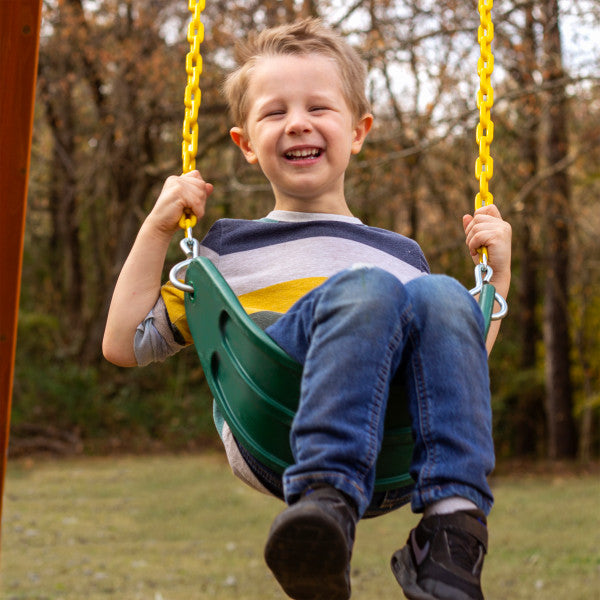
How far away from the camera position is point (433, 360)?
1.55 metres

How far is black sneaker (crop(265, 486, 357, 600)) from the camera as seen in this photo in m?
1.35

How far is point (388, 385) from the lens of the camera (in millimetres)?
1526

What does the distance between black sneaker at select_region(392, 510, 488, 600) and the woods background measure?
19.9 feet

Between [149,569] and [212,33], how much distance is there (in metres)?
4.92

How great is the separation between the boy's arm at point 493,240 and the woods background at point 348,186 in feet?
17.2

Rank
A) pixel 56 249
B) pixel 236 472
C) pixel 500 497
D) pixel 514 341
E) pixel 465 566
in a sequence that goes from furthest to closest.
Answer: pixel 56 249
pixel 514 341
pixel 500 497
pixel 236 472
pixel 465 566

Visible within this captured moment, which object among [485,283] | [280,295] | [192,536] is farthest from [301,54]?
[192,536]

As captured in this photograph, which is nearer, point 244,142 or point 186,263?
point 186,263

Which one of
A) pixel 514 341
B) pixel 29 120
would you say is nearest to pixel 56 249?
pixel 514 341

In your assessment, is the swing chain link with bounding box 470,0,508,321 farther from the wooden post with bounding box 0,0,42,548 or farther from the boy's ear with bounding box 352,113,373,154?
the wooden post with bounding box 0,0,42,548

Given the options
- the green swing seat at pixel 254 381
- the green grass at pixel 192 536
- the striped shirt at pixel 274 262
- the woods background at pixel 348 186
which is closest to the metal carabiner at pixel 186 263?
the green swing seat at pixel 254 381

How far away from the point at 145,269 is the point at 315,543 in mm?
895

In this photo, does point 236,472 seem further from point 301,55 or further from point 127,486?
point 127,486

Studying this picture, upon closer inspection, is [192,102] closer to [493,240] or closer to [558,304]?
[493,240]
